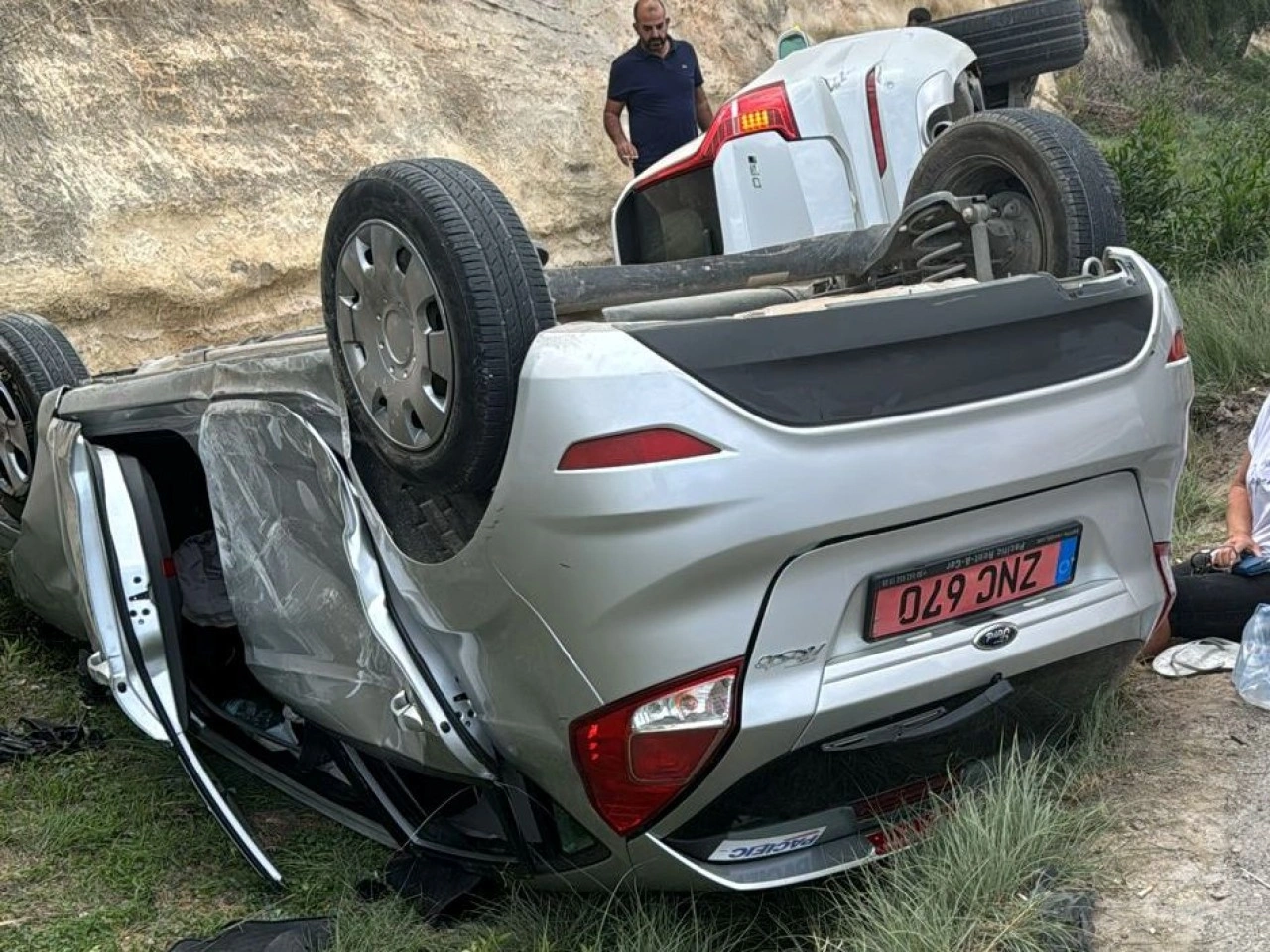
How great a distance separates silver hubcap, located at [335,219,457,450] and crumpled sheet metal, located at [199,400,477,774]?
25 centimetres

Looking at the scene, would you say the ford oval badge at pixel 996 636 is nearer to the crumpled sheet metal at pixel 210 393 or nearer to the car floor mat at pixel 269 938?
the crumpled sheet metal at pixel 210 393

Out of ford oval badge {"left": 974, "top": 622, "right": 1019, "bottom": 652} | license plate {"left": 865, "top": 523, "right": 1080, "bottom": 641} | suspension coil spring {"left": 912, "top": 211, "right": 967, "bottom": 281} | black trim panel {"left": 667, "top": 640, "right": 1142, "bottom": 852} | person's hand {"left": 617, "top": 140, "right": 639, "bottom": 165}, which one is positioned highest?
suspension coil spring {"left": 912, "top": 211, "right": 967, "bottom": 281}

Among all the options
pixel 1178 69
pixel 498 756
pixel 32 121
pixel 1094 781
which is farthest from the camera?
pixel 1178 69

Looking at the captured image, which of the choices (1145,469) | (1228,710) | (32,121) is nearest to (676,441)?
(1145,469)

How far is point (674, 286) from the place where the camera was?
3.39 meters

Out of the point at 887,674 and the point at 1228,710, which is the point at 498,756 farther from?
the point at 1228,710

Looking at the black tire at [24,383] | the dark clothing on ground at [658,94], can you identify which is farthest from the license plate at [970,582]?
the dark clothing on ground at [658,94]

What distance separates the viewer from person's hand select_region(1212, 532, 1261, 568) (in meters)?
3.67

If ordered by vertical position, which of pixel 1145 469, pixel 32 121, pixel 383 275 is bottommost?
pixel 1145 469

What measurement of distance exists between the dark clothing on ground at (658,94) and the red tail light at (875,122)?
11.6ft

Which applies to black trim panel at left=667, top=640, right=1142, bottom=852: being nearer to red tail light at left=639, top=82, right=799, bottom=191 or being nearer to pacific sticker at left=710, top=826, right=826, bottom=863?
pacific sticker at left=710, top=826, right=826, bottom=863

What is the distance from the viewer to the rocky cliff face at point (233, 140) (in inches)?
321

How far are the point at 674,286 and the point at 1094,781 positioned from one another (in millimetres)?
1540

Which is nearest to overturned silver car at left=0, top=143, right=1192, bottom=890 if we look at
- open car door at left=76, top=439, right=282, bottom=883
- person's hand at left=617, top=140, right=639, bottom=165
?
open car door at left=76, top=439, right=282, bottom=883
